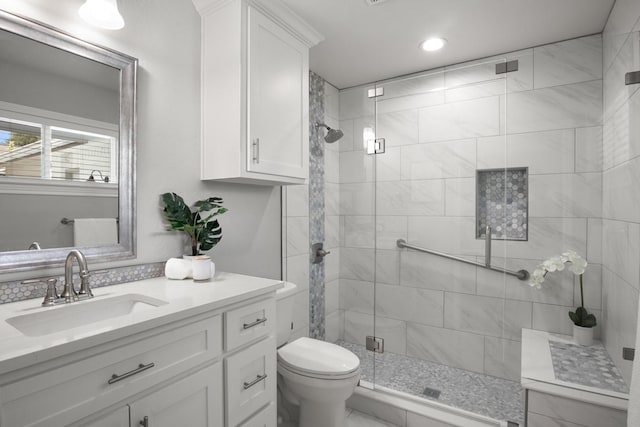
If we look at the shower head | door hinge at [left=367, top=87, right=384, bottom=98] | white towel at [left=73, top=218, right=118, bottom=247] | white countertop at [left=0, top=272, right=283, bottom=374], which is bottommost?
white countertop at [left=0, top=272, right=283, bottom=374]

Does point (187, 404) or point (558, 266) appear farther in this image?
point (558, 266)

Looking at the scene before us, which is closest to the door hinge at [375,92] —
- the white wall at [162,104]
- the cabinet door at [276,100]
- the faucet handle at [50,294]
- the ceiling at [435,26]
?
the ceiling at [435,26]

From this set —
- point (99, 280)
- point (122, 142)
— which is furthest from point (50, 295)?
point (122, 142)

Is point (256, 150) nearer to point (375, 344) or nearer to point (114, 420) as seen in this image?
point (114, 420)

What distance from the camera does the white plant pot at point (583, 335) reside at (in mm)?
1941

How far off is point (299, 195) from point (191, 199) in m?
0.97

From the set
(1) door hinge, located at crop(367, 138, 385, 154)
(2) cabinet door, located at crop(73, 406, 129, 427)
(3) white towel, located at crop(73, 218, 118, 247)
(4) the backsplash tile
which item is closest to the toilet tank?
(4) the backsplash tile

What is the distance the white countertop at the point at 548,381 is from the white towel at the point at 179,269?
1678 millimetres

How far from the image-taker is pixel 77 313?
1.15 m

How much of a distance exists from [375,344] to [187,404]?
162 cm

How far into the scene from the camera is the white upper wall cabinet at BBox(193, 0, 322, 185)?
1.63 m

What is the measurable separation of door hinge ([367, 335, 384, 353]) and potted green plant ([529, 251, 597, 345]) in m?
1.07

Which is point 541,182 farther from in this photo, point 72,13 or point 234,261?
point 72,13

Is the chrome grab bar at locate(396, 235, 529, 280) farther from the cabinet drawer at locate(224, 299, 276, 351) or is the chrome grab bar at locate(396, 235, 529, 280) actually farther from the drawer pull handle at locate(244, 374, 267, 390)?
the drawer pull handle at locate(244, 374, 267, 390)
